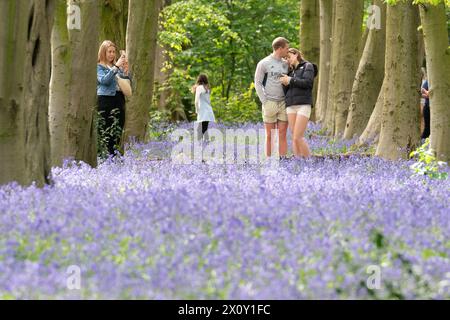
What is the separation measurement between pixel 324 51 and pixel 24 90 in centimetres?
2620

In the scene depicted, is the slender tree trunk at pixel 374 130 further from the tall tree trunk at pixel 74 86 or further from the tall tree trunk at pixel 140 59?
the tall tree trunk at pixel 74 86

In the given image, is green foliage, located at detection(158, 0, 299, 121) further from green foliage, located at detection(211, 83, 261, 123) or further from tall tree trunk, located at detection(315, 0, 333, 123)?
tall tree trunk, located at detection(315, 0, 333, 123)

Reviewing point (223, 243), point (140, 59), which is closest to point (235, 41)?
point (140, 59)

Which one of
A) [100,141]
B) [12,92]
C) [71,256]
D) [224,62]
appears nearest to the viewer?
[71,256]

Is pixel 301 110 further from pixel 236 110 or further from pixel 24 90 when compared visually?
pixel 236 110

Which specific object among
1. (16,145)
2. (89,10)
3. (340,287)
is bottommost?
(340,287)

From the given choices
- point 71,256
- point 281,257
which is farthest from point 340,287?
point 71,256

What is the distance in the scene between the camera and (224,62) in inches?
2037

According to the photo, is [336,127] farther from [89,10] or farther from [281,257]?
[281,257]

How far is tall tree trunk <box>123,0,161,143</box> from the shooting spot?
70.7 ft

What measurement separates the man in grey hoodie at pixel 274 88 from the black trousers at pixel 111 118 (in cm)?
229

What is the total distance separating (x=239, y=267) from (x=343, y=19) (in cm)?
2080

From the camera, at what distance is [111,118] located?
16.9m

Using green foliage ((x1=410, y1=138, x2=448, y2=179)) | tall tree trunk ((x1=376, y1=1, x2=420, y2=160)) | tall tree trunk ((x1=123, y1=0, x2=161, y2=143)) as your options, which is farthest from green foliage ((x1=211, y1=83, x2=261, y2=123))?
green foliage ((x1=410, y1=138, x2=448, y2=179))
